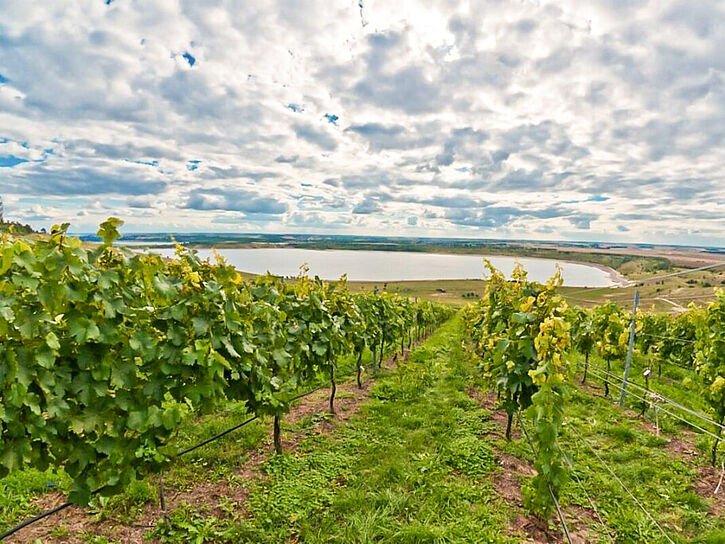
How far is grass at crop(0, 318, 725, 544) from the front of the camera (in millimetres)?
4121

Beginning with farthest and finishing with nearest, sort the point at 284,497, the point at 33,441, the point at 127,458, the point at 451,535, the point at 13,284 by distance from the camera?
the point at 284,497 < the point at 451,535 < the point at 127,458 < the point at 33,441 < the point at 13,284

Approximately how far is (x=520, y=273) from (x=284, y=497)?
15.0 feet

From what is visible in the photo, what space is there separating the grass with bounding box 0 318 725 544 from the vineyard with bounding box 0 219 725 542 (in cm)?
2

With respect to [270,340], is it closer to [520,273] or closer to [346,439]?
[346,439]

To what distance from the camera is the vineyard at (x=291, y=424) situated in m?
2.80

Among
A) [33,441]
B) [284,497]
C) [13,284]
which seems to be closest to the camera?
[13,284]

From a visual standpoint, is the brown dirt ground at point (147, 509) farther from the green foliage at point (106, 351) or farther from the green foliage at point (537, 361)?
the green foliage at point (537, 361)

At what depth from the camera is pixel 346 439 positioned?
641 cm

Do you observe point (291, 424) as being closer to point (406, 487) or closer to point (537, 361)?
point (406, 487)

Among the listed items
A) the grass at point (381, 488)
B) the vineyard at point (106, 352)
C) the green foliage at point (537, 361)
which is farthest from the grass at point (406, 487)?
the vineyard at point (106, 352)

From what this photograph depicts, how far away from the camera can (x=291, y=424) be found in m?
6.90

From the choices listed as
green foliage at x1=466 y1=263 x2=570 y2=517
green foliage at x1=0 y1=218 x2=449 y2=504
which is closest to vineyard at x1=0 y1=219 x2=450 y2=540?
green foliage at x1=0 y1=218 x2=449 y2=504

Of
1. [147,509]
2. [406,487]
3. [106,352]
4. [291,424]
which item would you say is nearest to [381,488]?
[406,487]

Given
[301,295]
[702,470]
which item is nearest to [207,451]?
[301,295]
